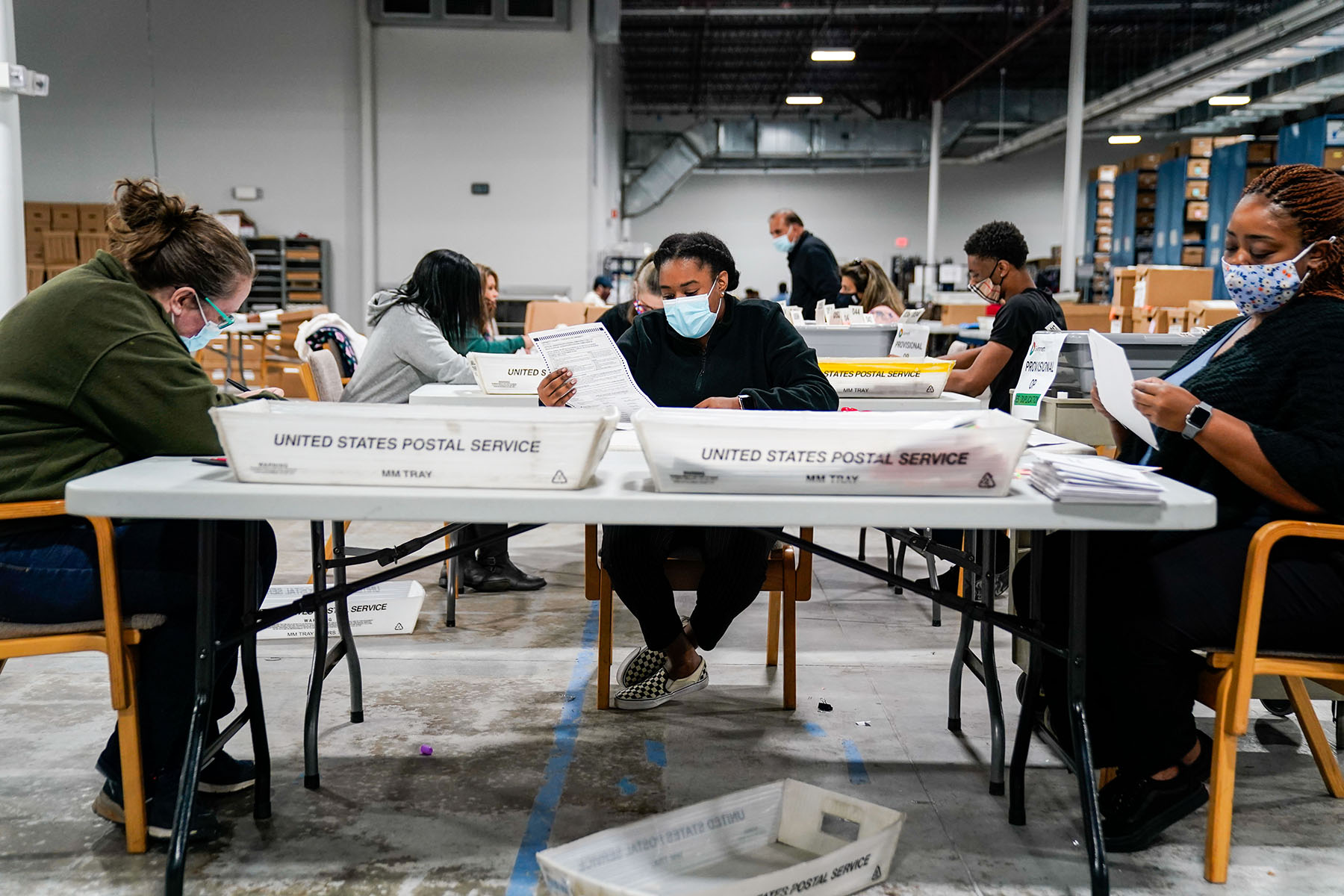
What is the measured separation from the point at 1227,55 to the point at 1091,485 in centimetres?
1047

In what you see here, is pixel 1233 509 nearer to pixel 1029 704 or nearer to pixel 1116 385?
pixel 1116 385

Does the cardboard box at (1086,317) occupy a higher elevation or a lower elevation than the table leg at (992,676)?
higher

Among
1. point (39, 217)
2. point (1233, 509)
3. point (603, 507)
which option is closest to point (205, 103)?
point (39, 217)

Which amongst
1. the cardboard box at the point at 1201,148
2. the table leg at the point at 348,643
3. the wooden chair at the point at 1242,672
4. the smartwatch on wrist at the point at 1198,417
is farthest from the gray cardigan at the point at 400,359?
the cardboard box at the point at 1201,148

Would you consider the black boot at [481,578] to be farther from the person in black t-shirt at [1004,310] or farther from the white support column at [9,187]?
the white support column at [9,187]

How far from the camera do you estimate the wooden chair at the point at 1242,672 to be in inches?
65.6

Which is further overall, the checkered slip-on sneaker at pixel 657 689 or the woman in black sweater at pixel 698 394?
the checkered slip-on sneaker at pixel 657 689

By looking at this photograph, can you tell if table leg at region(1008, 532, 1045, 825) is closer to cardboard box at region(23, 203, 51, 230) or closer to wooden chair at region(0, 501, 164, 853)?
wooden chair at region(0, 501, 164, 853)

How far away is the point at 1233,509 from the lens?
1.80m

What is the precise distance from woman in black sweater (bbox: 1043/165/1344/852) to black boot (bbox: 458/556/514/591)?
2281mm

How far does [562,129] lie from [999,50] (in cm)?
560

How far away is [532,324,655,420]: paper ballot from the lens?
7.18ft

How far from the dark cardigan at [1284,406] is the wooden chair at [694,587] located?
843 millimetres

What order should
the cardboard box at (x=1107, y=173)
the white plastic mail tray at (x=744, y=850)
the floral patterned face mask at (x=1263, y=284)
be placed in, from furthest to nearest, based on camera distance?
the cardboard box at (x=1107, y=173), the floral patterned face mask at (x=1263, y=284), the white plastic mail tray at (x=744, y=850)
